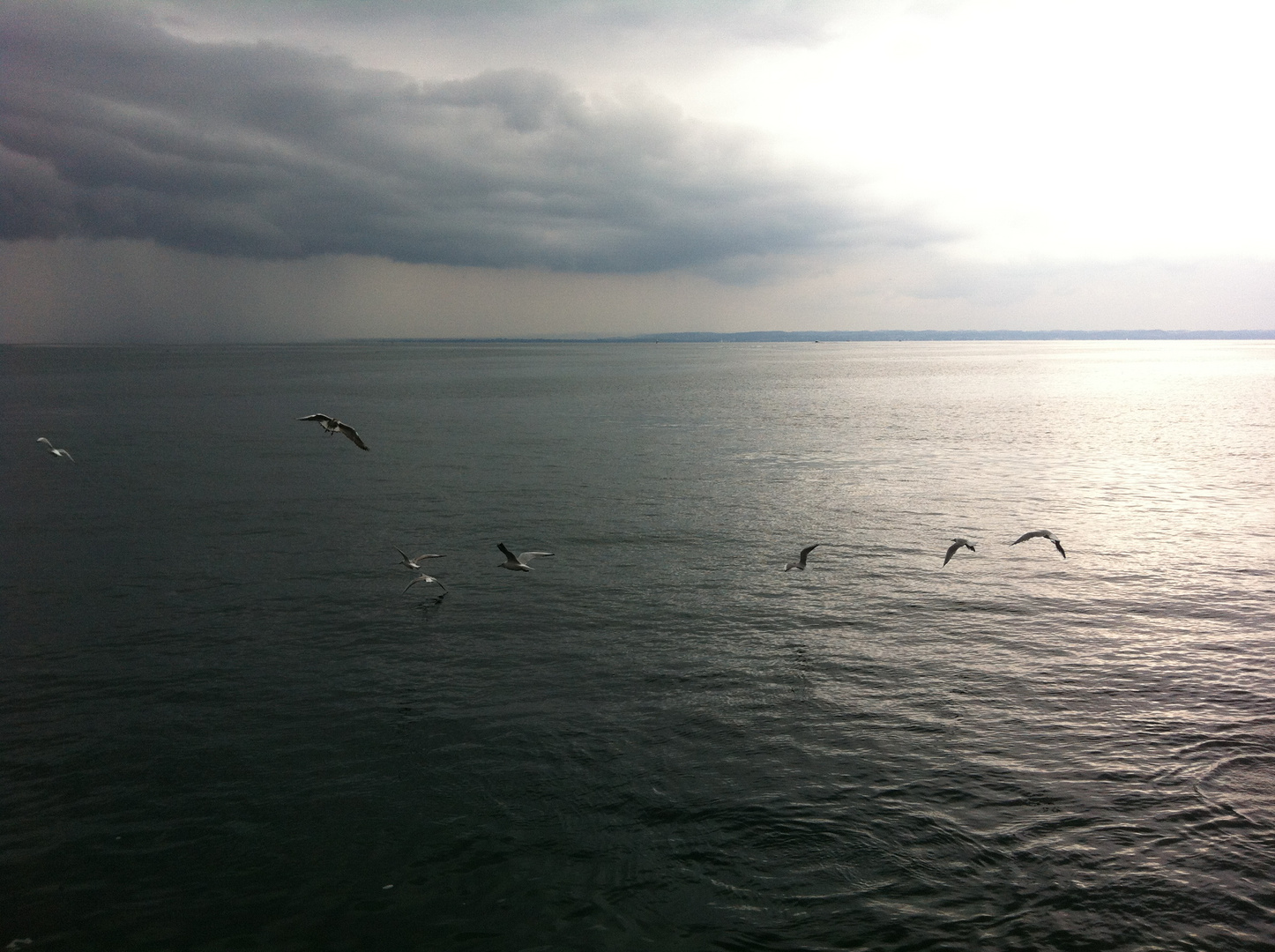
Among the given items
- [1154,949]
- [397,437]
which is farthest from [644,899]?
[397,437]

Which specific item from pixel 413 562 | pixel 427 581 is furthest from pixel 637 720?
pixel 413 562

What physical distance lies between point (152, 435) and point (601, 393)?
2503 inches

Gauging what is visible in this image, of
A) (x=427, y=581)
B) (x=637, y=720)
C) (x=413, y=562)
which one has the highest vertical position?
(x=413, y=562)

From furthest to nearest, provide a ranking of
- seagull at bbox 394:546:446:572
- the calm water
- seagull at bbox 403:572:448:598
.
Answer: seagull at bbox 403:572:448:598
seagull at bbox 394:546:446:572
the calm water

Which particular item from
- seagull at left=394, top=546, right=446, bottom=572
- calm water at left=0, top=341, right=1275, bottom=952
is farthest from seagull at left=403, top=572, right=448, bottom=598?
calm water at left=0, top=341, right=1275, bottom=952

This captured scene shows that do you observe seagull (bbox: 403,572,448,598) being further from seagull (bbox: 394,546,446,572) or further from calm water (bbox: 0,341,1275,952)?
calm water (bbox: 0,341,1275,952)

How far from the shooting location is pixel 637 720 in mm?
20594

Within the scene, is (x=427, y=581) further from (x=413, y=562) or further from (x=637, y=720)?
(x=637, y=720)

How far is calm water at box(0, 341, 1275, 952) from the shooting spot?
14438 millimetres

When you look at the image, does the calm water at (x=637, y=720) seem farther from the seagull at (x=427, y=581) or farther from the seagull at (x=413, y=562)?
the seagull at (x=413, y=562)

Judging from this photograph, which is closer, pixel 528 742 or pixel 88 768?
pixel 88 768

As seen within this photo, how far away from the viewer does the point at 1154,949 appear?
13.4m

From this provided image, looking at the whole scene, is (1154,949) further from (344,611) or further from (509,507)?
(509,507)

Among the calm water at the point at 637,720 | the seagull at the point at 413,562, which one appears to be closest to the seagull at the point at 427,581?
the seagull at the point at 413,562
